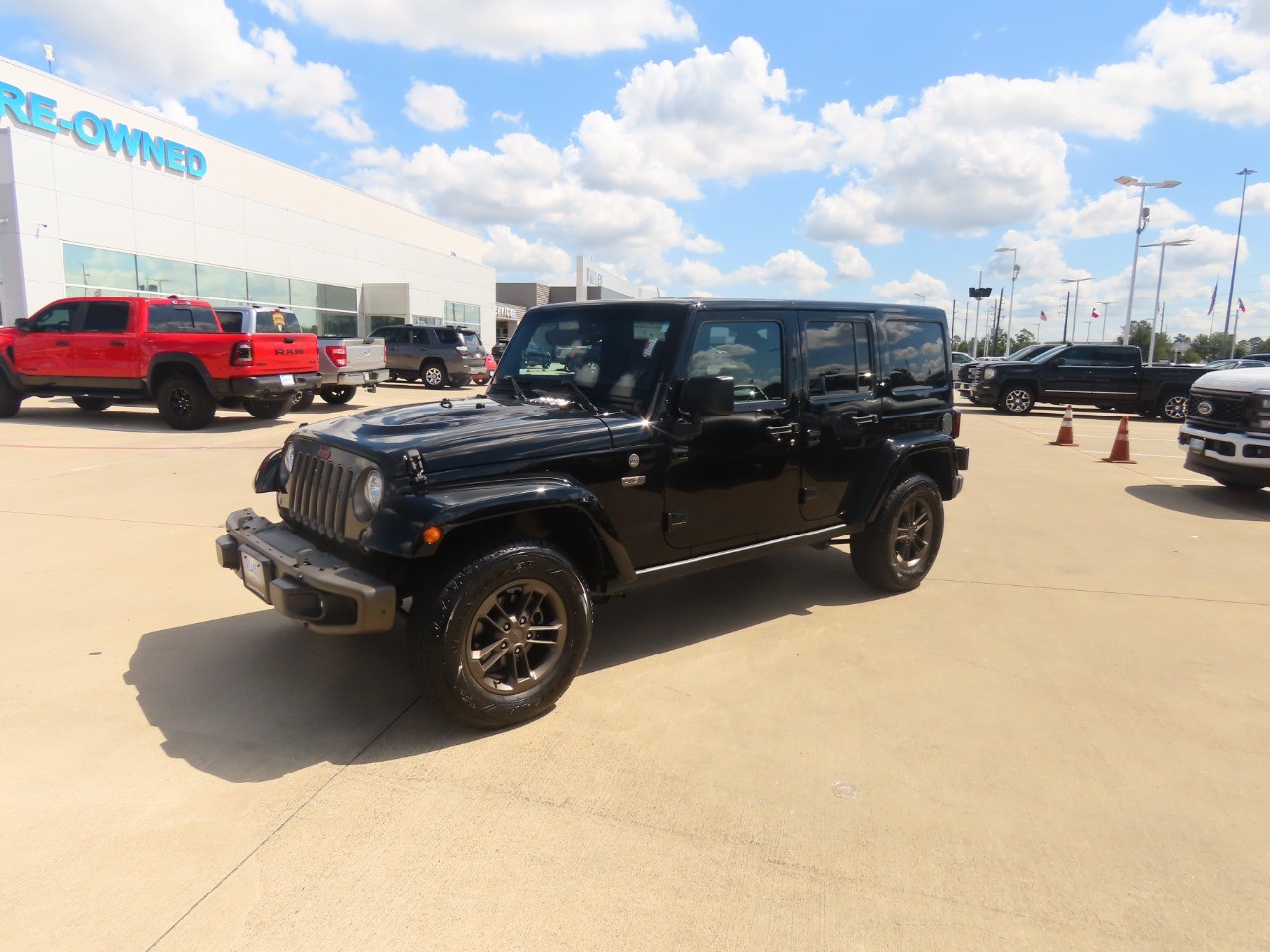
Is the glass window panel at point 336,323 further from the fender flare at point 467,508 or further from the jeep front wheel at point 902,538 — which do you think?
the fender flare at point 467,508

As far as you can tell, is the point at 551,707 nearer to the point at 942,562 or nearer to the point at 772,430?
the point at 772,430

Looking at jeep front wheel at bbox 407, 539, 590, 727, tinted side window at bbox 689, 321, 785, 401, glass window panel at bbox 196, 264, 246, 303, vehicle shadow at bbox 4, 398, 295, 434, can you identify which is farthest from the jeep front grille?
glass window panel at bbox 196, 264, 246, 303

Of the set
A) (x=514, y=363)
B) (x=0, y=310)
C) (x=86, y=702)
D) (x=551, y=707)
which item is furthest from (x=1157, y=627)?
(x=0, y=310)

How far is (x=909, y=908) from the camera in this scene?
Answer: 231 cm

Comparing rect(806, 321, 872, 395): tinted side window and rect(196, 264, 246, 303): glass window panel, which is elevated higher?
rect(196, 264, 246, 303): glass window panel

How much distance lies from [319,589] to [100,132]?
1012 inches

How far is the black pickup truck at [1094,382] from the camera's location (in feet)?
62.2

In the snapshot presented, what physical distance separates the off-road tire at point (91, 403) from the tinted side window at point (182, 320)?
161cm

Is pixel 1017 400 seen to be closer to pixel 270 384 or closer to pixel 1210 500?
pixel 1210 500

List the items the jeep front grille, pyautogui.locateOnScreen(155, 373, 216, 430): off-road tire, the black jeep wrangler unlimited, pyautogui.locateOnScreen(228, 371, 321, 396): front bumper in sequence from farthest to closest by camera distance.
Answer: pyautogui.locateOnScreen(155, 373, 216, 430): off-road tire → pyautogui.locateOnScreen(228, 371, 321, 396): front bumper → the jeep front grille → the black jeep wrangler unlimited

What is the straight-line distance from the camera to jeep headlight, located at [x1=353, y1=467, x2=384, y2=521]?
312 cm

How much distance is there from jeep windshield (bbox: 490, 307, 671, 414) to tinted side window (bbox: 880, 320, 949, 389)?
5.95 feet

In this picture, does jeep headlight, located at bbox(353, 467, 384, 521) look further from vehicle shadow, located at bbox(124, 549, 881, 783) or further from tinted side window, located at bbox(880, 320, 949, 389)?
tinted side window, located at bbox(880, 320, 949, 389)

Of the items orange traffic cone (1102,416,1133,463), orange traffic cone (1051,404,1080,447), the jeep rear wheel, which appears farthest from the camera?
the jeep rear wheel
